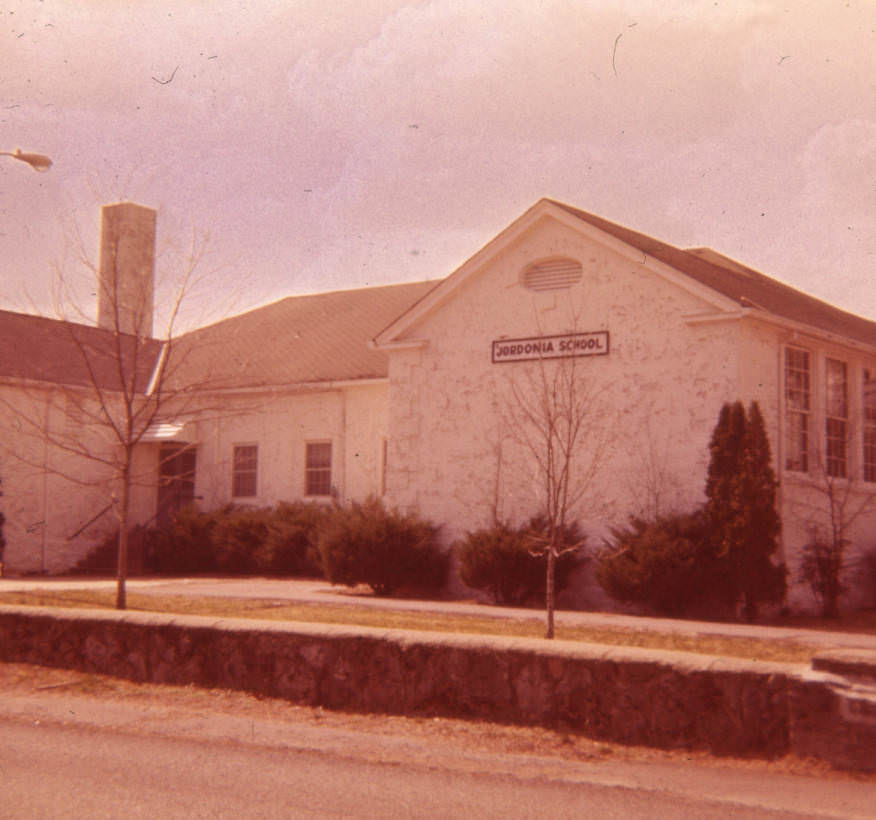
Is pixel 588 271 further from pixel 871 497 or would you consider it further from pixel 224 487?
pixel 224 487

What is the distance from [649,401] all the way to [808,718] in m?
10.8

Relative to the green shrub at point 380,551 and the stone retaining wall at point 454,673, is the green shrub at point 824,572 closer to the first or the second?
the green shrub at point 380,551

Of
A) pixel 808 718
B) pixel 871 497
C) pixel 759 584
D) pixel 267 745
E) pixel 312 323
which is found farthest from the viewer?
pixel 312 323

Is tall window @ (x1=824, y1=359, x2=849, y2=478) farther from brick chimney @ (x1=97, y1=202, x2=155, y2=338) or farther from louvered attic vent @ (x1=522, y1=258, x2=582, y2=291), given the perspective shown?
brick chimney @ (x1=97, y1=202, x2=155, y2=338)

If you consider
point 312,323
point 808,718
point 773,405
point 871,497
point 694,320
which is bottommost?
point 808,718

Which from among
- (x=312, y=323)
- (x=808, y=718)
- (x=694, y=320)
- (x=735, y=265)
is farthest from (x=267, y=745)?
(x=312, y=323)

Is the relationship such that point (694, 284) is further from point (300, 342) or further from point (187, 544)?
point (187, 544)

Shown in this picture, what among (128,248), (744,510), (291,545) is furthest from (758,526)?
(128,248)

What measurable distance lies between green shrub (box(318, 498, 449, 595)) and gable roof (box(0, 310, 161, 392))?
25.3 feet

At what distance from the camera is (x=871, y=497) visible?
62.0ft

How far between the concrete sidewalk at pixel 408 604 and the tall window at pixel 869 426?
211 inches

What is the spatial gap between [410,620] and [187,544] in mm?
11692

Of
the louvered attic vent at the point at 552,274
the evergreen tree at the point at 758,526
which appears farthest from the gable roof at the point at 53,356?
the evergreen tree at the point at 758,526

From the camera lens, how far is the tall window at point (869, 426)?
754 inches
